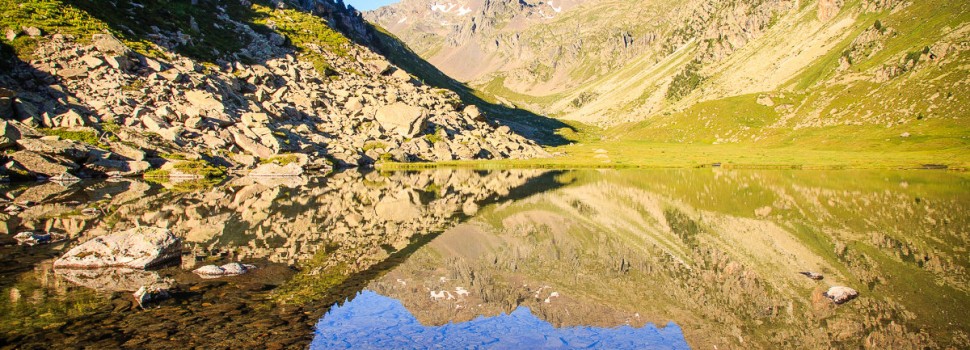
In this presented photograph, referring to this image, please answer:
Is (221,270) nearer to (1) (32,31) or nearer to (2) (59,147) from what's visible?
(2) (59,147)

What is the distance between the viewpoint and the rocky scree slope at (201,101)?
7600 cm

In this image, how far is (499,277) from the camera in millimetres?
24469

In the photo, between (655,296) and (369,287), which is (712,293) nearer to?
(655,296)

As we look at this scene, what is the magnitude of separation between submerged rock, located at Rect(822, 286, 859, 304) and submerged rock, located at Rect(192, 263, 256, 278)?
25559 millimetres

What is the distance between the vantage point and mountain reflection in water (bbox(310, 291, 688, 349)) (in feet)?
52.0

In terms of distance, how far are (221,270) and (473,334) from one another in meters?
12.6

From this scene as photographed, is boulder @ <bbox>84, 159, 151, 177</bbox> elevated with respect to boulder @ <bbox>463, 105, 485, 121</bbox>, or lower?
elevated

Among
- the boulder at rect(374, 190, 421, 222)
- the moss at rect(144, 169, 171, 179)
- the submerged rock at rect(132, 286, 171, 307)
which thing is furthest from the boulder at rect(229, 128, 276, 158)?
the submerged rock at rect(132, 286, 171, 307)

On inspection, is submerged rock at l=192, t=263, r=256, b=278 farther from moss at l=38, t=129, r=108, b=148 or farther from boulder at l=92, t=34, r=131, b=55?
boulder at l=92, t=34, r=131, b=55

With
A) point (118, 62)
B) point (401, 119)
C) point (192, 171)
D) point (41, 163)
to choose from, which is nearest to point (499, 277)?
point (192, 171)

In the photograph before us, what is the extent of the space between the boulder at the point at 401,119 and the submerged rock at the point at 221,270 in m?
108

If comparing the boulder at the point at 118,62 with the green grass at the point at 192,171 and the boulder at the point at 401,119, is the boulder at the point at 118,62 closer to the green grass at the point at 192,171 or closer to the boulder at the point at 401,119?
the green grass at the point at 192,171

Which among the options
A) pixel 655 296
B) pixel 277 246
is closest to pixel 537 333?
pixel 655 296

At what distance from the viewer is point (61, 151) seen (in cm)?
6944
